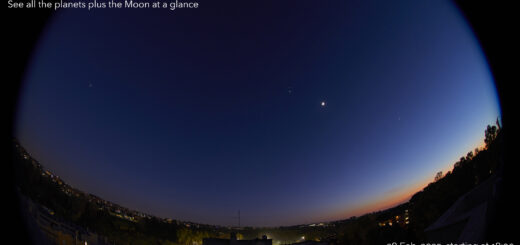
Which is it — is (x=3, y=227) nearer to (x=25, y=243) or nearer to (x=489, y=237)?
(x=25, y=243)

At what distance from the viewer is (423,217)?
27.8 metres

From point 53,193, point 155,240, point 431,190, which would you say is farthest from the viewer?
point 155,240

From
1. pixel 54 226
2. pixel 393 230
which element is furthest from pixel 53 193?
pixel 393 230

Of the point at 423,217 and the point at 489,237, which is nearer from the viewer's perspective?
the point at 489,237

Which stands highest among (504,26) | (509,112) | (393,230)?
(504,26)

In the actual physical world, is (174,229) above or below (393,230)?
below

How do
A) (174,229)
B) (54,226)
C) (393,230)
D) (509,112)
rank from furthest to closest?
(174,229) → (393,230) → (54,226) → (509,112)

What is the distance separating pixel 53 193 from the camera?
78.8 ft

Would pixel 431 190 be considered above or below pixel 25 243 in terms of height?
below

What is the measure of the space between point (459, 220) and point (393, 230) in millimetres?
19585

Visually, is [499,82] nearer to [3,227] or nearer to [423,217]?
[3,227]

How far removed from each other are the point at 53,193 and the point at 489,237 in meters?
36.2

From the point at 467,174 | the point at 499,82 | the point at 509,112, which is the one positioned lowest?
the point at 467,174

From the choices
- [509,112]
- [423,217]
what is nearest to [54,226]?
[509,112]
